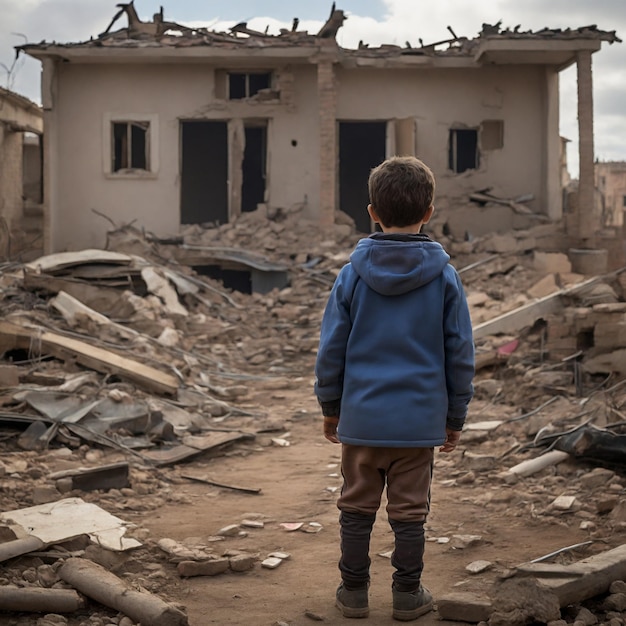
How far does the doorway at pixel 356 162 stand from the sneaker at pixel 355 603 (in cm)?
1836

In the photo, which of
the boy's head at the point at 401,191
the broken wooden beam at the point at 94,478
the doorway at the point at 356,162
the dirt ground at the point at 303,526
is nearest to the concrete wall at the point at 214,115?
the doorway at the point at 356,162

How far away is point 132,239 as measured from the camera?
17.2m

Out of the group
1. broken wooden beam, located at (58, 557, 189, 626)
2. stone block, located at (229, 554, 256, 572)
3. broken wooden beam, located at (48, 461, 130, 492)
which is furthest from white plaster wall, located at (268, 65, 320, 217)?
broken wooden beam, located at (58, 557, 189, 626)

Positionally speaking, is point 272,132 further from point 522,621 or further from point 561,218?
point 522,621

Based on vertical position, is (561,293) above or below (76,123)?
below

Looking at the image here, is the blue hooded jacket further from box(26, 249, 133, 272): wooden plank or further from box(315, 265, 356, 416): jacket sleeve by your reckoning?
box(26, 249, 133, 272): wooden plank

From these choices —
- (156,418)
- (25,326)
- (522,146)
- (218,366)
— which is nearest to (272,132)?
(522,146)

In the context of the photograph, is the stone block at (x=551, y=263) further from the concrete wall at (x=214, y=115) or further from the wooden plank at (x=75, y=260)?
the wooden plank at (x=75, y=260)

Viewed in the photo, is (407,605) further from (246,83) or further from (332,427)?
(246,83)

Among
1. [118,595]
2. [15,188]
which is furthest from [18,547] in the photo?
[15,188]

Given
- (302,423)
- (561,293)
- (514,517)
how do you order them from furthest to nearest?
(561,293), (302,423), (514,517)

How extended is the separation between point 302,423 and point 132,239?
1005 centimetres

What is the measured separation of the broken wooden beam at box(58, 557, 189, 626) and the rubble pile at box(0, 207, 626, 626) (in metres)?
0.01

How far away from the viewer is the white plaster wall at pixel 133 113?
18.0 m
